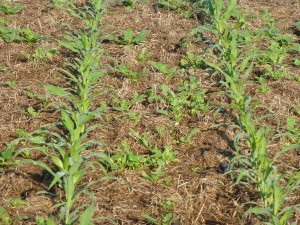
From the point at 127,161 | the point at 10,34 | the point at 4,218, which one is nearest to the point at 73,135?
the point at 127,161

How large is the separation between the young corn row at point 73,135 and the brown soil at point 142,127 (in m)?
0.12

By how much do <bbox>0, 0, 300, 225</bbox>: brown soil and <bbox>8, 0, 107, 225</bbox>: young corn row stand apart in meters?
0.12

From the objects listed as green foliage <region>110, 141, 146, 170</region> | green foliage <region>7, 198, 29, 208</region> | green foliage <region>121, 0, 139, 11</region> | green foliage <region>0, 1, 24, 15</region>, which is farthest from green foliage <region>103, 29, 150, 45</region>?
green foliage <region>7, 198, 29, 208</region>

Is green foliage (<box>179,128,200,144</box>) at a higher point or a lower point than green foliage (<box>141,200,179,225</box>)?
higher

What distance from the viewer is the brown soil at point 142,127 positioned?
341 centimetres

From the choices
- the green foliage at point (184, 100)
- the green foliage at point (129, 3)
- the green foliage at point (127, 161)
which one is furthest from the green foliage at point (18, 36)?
the green foliage at point (127, 161)

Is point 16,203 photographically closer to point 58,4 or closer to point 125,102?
point 125,102

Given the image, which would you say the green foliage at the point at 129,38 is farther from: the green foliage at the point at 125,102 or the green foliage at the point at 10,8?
the green foliage at the point at 10,8

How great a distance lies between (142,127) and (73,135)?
737mm

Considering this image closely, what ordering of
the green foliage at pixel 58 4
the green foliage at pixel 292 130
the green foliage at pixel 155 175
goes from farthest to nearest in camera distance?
the green foliage at pixel 58 4, the green foliage at pixel 292 130, the green foliage at pixel 155 175

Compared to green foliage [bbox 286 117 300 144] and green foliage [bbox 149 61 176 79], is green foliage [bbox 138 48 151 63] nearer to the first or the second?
green foliage [bbox 149 61 176 79]

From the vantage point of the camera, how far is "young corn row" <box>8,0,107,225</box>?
3170mm

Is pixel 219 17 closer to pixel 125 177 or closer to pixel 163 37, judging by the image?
pixel 163 37

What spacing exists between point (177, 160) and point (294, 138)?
0.85m
